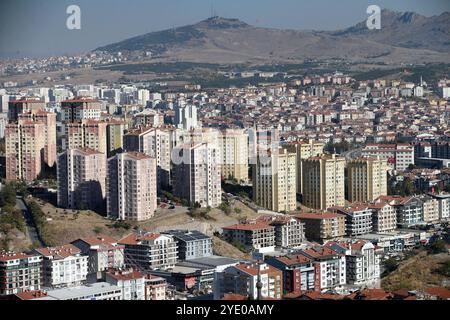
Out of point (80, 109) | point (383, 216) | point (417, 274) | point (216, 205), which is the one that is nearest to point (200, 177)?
point (216, 205)

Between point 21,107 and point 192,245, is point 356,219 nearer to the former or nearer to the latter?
point 192,245

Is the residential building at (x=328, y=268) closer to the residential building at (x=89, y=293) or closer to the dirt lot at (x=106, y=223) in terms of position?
the residential building at (x=89, y=293)

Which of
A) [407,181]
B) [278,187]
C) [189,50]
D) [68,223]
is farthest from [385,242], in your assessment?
[189,50]

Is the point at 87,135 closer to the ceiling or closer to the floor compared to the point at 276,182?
closer to the ceiling

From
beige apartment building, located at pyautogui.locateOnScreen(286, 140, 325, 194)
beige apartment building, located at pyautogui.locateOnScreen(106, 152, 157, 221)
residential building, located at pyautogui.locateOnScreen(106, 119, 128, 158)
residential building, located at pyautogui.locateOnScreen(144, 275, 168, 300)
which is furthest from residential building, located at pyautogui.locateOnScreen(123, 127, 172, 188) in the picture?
residential building, located at pyautogui.locateOnScreen(144, 275, 168, 300)

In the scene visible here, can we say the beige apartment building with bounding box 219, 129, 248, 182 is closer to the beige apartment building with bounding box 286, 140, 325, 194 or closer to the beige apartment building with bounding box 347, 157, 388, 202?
the beige apartment building with bounding box 286, 140, 325, 194
